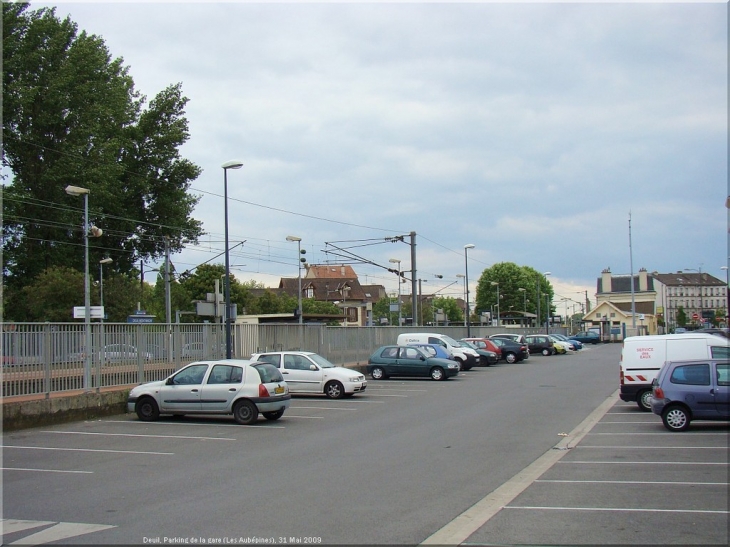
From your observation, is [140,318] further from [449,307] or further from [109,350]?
[449,307]

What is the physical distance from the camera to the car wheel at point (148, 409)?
18609 millimetres

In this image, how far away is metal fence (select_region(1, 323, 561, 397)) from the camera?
18.0 metres

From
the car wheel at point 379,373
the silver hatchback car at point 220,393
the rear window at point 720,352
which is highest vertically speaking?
the rear window at point 720,352

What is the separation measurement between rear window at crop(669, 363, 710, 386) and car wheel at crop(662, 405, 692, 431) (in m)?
0.54

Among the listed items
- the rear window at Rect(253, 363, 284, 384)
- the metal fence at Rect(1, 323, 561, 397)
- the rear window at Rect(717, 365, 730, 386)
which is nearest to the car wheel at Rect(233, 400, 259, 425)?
the rear window at Rect(253, 363, 284, 384)

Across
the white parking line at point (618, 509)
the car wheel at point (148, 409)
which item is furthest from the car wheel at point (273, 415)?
the white parking line at point (618, 509)

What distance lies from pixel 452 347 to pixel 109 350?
70.4ft

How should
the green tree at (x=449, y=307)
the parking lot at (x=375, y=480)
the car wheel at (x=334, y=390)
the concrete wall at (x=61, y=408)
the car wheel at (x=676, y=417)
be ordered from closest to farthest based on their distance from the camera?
the parking lot at (x=375, y=480), the car wheel at (x=676, y=417), the concrete wall at (x=61, y=408), the car wheel at (x=334, y=390), the green tree at (x=449, y=307)

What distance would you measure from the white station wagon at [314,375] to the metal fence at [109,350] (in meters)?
2.47

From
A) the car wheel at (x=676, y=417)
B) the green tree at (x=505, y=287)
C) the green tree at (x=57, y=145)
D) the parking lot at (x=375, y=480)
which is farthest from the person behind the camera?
the green tree at (x=505, y=287)

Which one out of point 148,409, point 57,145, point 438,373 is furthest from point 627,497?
point 57,145

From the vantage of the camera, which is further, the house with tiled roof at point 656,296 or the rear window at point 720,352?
the house with tiled roof at point 656,296

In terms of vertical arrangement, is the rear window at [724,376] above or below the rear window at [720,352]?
below

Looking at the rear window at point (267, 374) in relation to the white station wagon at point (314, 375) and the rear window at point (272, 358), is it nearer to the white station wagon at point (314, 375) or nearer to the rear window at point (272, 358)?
the white station wagon at point (314, 375)
